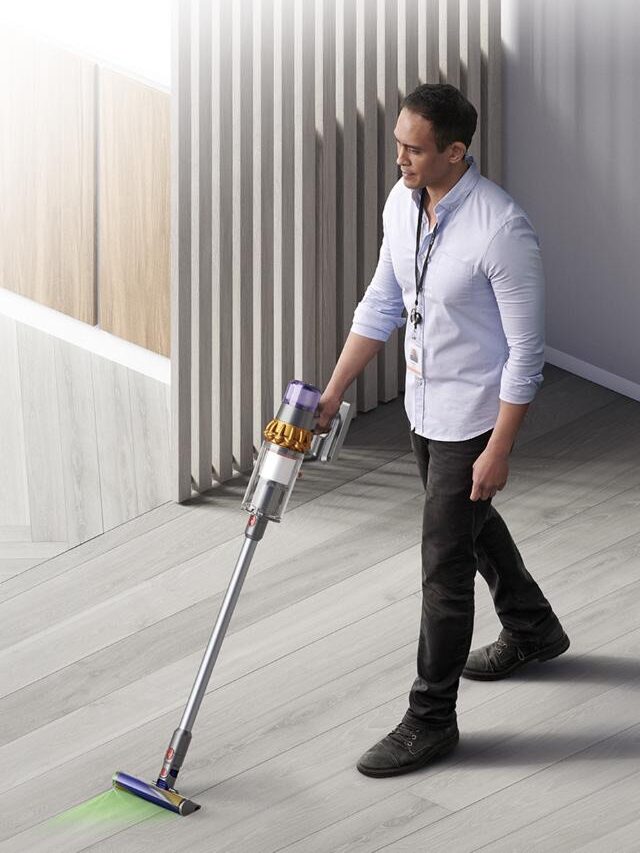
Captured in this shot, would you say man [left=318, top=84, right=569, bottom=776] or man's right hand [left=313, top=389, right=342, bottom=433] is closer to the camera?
man [left=318, top=84, right=569, bottom=776]

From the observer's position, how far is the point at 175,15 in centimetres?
337

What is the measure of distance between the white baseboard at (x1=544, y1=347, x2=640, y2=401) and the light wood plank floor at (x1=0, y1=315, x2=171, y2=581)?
1.10m

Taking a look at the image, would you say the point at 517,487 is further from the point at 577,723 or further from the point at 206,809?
the point at 206,809

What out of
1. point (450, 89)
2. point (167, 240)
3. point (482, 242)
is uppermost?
point (450, 89)

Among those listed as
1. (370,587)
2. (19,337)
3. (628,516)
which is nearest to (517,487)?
(628,516)

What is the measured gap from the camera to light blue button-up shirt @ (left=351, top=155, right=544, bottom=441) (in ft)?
7.63

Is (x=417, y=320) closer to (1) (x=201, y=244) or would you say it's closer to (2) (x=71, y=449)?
(1) (x=201, y=244)

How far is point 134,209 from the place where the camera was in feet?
13.5

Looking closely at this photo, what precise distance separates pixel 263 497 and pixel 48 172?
224 cm

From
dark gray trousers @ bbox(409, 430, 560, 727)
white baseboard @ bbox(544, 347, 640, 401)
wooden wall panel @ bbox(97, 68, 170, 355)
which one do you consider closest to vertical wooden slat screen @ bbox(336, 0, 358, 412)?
wooden wall panel @ bbox(97, 68, 170, 355)

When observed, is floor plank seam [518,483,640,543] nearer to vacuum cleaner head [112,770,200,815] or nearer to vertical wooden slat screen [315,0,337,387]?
vertical wooden slat screen [315,0,337,387]

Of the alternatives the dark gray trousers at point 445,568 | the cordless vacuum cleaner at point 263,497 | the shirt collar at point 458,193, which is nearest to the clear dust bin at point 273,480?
the cordless vacuum cleaner at point 263,497

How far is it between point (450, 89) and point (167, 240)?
1.78 metres

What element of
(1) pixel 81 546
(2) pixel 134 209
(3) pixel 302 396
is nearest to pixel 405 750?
(3) pixel 302 396
